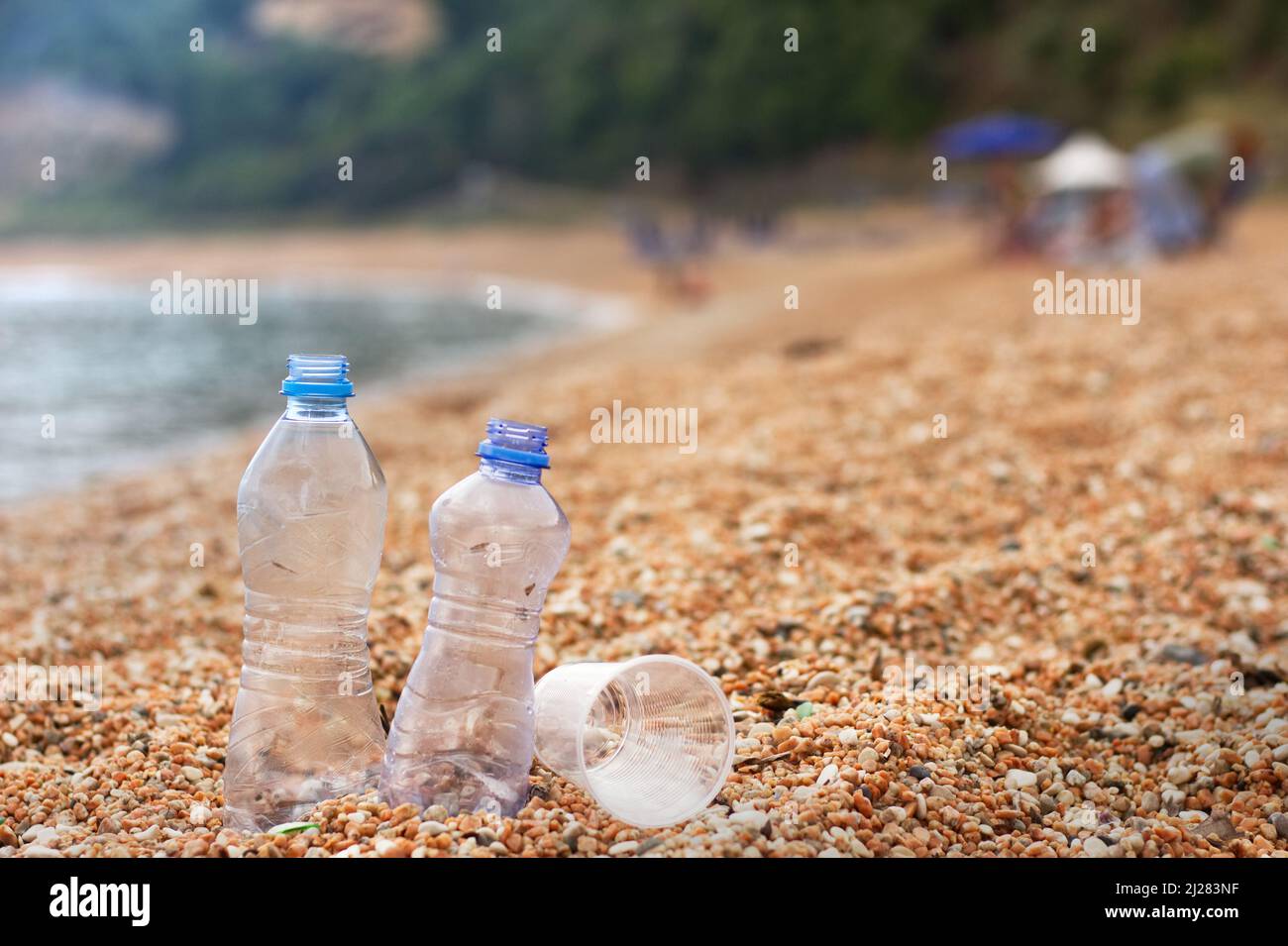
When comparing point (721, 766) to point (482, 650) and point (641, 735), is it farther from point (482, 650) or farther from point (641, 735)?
point (482, 650)

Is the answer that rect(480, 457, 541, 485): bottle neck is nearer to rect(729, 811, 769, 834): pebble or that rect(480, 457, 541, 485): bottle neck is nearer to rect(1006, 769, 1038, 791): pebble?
rect(729, 811, 769, 834): pebble

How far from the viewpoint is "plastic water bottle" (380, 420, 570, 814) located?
10.6ft

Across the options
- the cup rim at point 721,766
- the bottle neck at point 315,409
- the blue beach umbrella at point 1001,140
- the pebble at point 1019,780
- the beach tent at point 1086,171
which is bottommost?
the pebble at point 1019,780

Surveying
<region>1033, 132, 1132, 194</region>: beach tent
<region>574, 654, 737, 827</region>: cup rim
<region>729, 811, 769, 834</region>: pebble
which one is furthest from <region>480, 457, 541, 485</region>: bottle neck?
<region>1033, 132, 1132, 194</region>: beach tent

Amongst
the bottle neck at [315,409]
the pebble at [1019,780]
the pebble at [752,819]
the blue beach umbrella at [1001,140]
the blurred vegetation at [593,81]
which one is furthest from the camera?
the blurred vegetation at [593,81]

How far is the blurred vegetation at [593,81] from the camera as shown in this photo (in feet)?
192

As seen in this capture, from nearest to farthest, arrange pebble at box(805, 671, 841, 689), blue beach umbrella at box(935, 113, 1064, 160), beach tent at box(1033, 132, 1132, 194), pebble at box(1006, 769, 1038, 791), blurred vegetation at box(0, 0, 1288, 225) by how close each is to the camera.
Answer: pebble at box(1006, 769, 1038, 791) < pebble at box(805, 671, 841, 689) < beach tent at box(1033, 132, 1132, 194) < blue beach umbrella at box(935, 113, 1064, 160) < blurred vegetation at box(0, 0, 1288, 225)

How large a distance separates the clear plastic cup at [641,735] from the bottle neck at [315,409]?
92cm

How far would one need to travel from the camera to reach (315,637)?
3383mm

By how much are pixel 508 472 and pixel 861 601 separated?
2288 millimetres

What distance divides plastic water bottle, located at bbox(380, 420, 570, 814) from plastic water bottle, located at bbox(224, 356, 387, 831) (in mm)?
219

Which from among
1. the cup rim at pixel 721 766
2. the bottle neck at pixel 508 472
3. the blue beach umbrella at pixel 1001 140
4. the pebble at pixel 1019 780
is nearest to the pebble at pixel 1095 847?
the pebble at pixel 1019 780

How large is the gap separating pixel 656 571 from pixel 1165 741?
2.30 metres

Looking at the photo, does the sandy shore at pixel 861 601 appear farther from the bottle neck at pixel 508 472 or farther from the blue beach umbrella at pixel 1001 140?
the blue beach umbrella at pixel 1001 140
